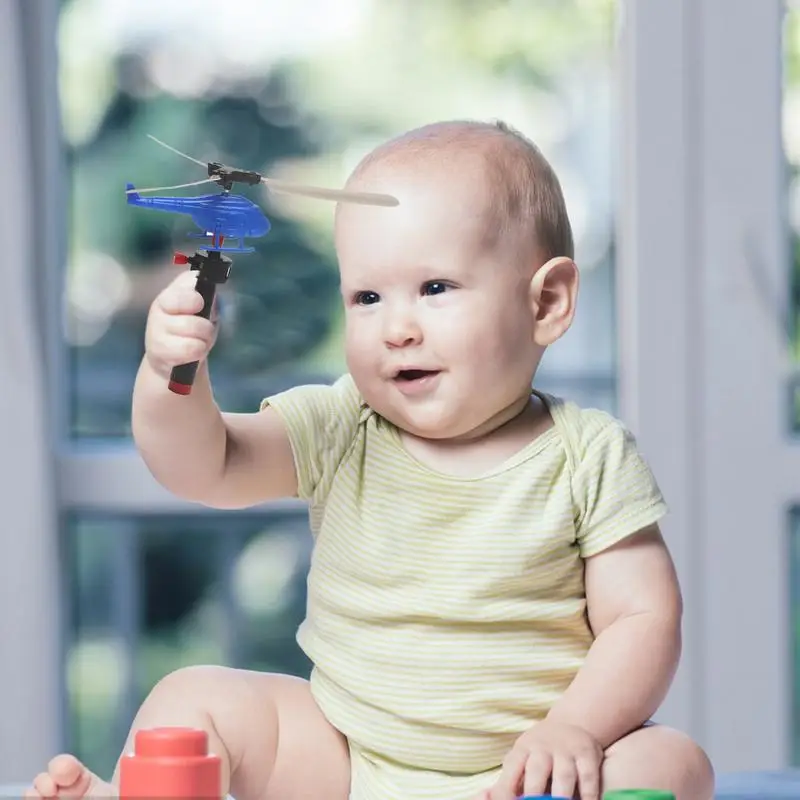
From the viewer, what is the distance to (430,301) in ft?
3.13

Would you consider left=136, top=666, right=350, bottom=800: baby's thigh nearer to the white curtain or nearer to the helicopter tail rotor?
the helicopter tail rotor

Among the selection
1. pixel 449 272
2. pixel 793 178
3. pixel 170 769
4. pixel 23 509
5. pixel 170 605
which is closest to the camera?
pixel 170 769

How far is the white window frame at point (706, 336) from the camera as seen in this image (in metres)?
1.95

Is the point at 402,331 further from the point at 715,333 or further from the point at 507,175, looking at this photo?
the point at 715,333

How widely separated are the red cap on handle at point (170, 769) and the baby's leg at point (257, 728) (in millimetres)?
195

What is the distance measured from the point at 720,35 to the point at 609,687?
1303mm

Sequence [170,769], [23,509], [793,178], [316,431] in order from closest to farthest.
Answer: [170,769] < [316,431] < [23,509] < [793,178]

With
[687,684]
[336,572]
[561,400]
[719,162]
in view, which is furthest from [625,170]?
[336,572]

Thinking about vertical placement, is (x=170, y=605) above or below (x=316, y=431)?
below

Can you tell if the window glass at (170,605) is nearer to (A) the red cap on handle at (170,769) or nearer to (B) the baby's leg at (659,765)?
(B) the baby's leg at (659,765)

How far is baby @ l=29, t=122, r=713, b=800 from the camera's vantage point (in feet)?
3.10

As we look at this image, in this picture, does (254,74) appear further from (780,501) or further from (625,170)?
(780,501)

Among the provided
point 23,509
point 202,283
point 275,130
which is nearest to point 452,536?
point 202,283

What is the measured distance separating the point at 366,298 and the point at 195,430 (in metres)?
0.15
